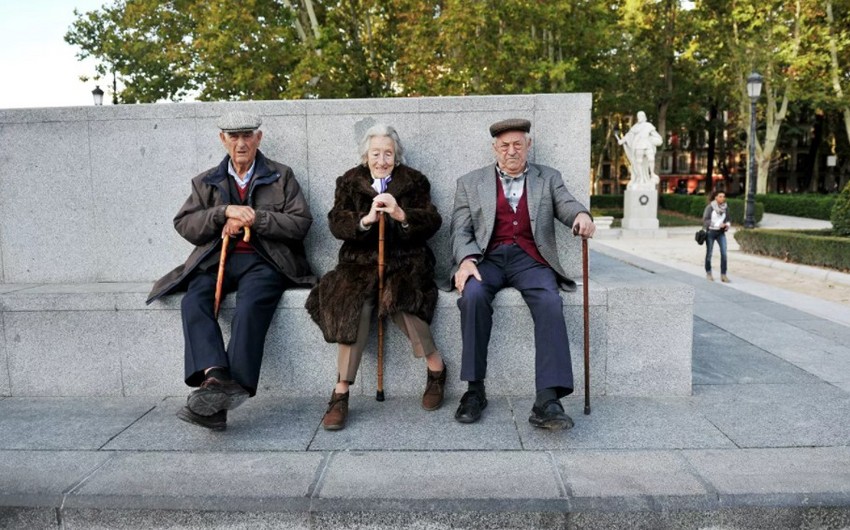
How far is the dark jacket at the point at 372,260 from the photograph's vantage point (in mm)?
4254

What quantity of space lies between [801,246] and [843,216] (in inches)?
42.8

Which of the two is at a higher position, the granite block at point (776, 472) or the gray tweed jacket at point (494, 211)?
the gray tweed jacket at point (494, 211)

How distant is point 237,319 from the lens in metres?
4.20

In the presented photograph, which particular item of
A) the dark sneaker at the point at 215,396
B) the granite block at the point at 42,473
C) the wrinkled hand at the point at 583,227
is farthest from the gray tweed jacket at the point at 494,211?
the granite block at the point at 42,473

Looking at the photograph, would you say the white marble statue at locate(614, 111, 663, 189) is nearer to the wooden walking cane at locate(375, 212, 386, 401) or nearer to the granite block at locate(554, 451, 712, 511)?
the wooden walking cane at locate(375, 212, 386, 401)

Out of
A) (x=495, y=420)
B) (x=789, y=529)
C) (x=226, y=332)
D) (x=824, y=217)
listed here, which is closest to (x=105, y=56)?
(x=226, y=332)

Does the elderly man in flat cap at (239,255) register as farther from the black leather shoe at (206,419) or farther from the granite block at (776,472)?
the granite block at (776,472)

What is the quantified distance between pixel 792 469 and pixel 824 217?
2901cm

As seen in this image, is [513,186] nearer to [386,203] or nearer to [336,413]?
[386,203]

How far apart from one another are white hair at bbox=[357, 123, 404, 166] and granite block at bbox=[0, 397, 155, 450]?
233 centimetres

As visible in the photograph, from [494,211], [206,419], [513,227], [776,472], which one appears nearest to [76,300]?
[206,419]

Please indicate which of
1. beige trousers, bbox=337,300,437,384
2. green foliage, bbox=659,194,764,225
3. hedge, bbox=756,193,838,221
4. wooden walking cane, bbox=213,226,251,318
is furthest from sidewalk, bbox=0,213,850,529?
hedge, bbox=756,193,838,221

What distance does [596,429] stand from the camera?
3.94 meters

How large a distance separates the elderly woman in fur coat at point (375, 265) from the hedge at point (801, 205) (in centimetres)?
2804
